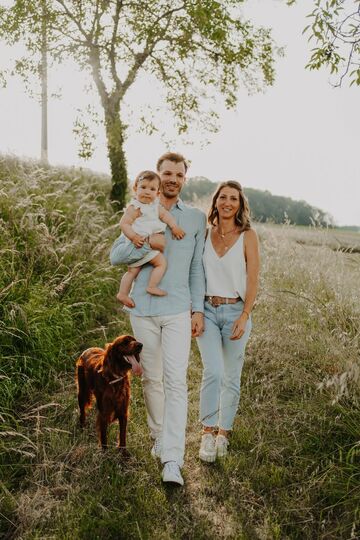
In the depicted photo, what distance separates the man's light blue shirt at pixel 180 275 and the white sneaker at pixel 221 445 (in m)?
1.14

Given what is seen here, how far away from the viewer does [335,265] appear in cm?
601

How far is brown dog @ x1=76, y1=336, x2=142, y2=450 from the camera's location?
3.64 metres

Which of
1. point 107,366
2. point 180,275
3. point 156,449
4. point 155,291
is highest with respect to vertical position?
point 180,275

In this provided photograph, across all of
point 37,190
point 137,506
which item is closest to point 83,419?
point 137,506

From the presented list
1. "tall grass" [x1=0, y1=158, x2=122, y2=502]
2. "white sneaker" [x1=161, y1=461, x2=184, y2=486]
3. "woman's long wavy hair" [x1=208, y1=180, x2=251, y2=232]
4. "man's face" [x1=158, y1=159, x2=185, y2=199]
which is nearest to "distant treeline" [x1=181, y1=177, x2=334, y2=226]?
"tall grass" [x1=0, y1=158, x2=122, y2=502]

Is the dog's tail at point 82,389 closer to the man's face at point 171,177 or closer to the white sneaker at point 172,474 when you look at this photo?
the white sneaker at point 172,474

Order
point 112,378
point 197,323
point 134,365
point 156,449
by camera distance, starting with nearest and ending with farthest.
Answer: point 134,365
point 112,378
point 197,323
point 156,449

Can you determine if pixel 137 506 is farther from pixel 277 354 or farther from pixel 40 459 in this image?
pixel 277 354

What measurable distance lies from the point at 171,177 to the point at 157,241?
515mm

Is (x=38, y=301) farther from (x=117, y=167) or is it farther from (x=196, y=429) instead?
(x=117, y=167)

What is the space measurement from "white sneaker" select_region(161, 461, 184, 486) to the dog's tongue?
0.74m

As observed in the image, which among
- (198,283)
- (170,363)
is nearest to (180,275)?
(198,283)

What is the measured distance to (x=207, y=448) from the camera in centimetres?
409

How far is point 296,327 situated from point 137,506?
2598 mm
